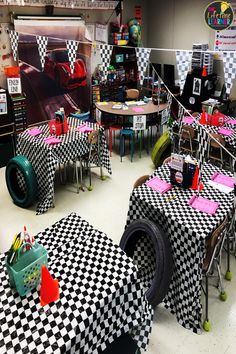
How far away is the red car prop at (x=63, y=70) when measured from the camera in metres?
6.40

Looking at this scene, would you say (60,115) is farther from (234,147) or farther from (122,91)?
(122,91)

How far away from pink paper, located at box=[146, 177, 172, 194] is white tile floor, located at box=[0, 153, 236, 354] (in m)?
0.92

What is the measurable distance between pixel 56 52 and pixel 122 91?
63.8 inches

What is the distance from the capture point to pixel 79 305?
181 cm

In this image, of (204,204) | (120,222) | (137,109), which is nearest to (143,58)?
(137,109)

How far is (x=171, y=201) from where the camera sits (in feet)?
9.21

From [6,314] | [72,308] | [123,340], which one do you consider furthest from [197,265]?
[6,314]

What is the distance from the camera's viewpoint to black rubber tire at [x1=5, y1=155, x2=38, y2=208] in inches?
162

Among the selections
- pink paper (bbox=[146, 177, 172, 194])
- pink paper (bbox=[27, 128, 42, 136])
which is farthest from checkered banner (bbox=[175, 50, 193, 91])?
pink paper (bbox=[27, 128, 42, 136])

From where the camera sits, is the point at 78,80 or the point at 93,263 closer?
the point at 93,263

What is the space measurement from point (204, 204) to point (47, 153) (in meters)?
2.12

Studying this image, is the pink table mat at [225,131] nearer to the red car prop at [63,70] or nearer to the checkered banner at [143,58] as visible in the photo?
the checkered banner at [143,58]

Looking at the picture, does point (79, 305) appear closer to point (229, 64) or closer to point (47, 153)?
point (47, 153)

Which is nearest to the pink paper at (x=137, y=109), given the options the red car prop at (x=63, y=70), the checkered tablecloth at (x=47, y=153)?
the checkered tablecloth at (x=47, y=153)
